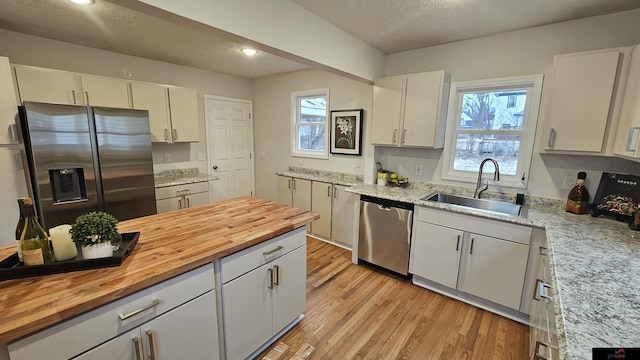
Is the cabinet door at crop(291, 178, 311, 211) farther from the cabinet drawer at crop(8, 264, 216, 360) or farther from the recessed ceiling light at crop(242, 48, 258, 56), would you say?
the cabinet drawer at crop(8, 264, 216, 360)

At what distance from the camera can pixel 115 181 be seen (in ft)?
8.79

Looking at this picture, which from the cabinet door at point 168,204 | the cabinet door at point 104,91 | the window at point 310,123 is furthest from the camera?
the window at point 310,123

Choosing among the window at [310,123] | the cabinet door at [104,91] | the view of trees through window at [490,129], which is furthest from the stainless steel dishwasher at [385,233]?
the cabinet door at [104,91]

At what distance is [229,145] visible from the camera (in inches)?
180

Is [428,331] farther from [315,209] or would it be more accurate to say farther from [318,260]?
[315,209]

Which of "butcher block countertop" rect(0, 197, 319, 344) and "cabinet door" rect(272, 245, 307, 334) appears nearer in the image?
"butcher block countertop" rect(0, 197, 319, 344)

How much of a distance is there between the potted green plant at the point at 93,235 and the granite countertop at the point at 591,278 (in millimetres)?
1729

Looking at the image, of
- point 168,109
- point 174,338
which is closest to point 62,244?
point 174,338

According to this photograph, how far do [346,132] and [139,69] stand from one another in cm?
285

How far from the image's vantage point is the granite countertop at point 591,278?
824 millimetres

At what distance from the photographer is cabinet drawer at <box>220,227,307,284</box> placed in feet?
4.79

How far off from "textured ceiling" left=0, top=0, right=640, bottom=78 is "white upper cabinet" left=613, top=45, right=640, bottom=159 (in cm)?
56

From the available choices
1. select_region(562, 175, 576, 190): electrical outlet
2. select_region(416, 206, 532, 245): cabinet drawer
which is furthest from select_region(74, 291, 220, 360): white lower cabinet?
select_region(562, 175, 576, 190): electrical outlet

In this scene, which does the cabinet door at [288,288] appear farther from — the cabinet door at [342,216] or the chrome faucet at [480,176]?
the chrome faucet at [480,176]
